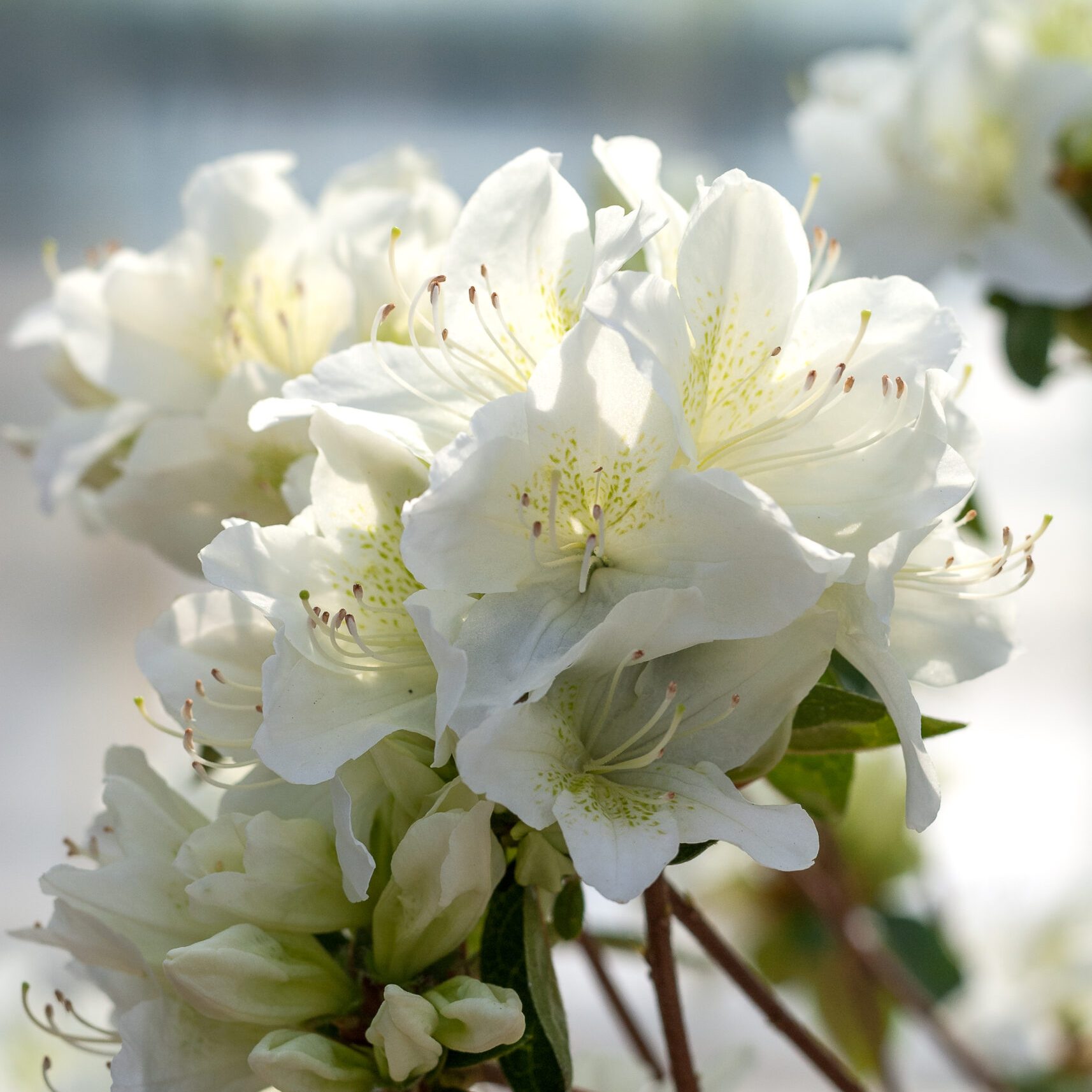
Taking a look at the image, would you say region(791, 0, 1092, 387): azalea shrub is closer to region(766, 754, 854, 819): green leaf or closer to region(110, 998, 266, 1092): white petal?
region(766, 754, 854, 819): green leaf

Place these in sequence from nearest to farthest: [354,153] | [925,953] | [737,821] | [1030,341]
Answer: [737,821] → [1030,341] → [925,953] → [354,153]

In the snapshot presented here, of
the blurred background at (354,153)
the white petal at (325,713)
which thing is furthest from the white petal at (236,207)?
the blurred background at (354,153)

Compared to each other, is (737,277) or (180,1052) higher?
(737,277)

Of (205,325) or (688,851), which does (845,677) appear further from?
(205,325)

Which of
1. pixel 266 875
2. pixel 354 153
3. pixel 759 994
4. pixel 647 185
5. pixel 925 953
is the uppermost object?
pixel 647 185

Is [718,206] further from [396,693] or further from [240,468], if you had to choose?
[240,468]

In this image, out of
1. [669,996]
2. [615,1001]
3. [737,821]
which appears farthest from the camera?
[615,1001]

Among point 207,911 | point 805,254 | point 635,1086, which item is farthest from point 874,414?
point 635,1086

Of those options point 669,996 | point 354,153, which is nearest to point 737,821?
point 669,996
